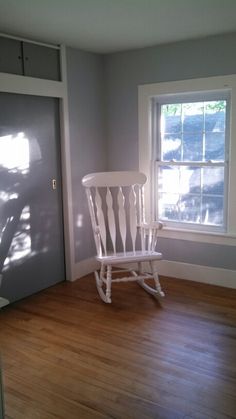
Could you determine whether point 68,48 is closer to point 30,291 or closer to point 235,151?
point 235,151

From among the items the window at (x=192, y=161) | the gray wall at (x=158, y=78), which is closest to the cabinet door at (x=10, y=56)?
the gray wall at (x=158, y=78)

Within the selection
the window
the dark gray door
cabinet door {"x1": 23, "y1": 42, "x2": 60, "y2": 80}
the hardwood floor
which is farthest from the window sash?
cabinet door {"x1": 23, "y1": 42, "x2": 60, "y2": 80}

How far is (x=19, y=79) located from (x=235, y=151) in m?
1.95

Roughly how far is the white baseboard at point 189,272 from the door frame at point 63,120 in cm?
18

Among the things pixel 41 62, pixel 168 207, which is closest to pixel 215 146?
pixel 168 207

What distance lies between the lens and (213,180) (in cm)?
386

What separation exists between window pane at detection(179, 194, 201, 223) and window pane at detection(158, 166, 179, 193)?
0.43 ft

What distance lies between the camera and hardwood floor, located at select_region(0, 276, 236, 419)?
2248 millimetres

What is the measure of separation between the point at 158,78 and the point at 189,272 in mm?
1911

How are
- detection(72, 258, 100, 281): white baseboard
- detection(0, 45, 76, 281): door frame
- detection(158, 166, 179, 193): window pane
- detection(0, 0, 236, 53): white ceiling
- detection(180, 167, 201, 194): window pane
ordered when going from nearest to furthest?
detection(0, 0, 236, 53): white ceiling
detection(0, 45, 76, 281): door frame
detection(180, 167, 201, 194): window pane
detection(158, 166, 179, 193): window pane
detection(72, 258, 100, 281): white baseboard

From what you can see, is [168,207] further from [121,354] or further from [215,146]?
[121,354]

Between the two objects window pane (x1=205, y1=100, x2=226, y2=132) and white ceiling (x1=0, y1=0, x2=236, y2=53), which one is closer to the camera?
white ceiling (x1=0, y1=0, x2=236, y2=53)

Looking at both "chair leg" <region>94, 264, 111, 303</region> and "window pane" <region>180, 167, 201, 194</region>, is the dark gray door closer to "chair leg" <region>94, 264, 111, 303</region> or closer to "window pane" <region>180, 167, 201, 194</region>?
"chair leg" <region>94, 264, 111, 303</region>

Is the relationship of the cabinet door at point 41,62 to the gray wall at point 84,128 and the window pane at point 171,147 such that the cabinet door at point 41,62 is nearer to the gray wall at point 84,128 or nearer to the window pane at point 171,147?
the gray wall at point 84,128
